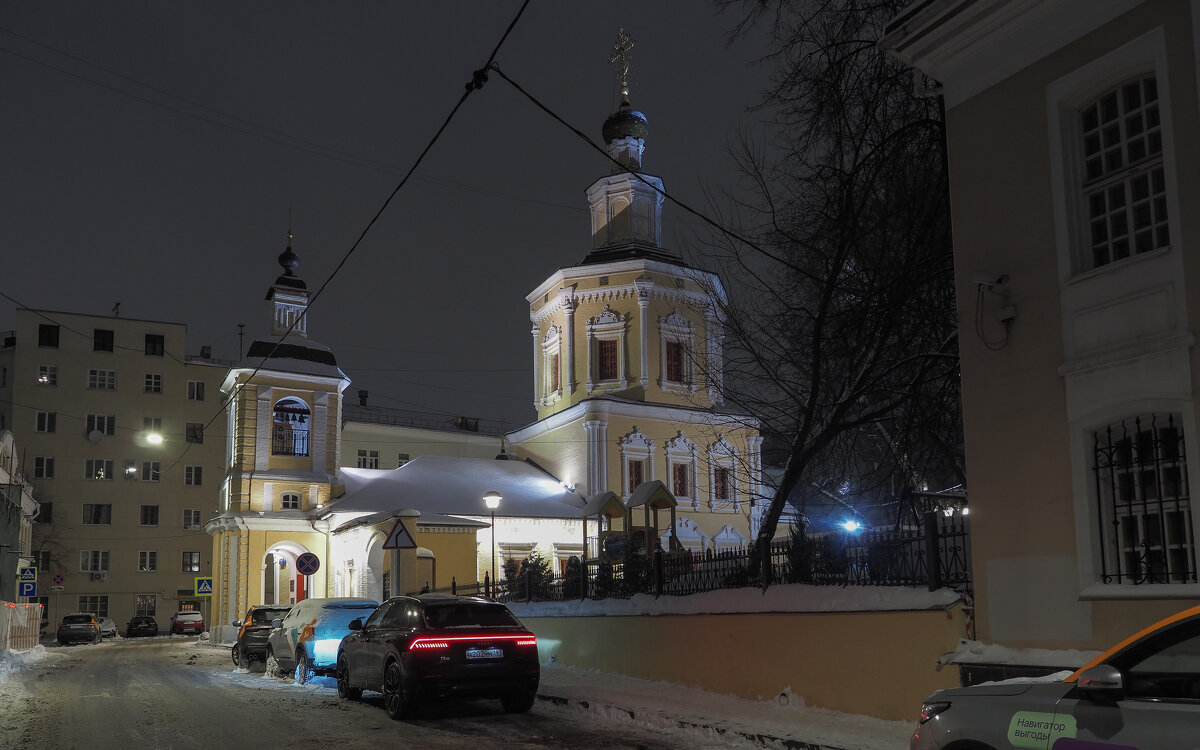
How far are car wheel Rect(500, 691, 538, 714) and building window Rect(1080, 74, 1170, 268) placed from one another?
8608 millimetres

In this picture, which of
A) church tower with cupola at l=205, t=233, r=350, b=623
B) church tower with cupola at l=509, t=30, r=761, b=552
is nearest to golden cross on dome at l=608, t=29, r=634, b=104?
church tower with cupola at l=509, t=30, r=761, b=552

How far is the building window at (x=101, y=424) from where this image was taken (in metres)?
64.9

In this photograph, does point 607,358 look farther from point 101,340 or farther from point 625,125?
point 101,340

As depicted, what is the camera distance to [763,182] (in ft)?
58.1

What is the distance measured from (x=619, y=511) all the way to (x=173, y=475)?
145 feet

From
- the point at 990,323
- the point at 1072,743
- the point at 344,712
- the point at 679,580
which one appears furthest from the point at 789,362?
the point at 1072,743

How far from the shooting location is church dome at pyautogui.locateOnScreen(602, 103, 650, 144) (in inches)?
1816

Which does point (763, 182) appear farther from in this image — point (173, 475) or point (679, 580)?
point (173, 475)

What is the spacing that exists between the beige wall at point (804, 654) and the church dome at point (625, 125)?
Answer: 1228 inches

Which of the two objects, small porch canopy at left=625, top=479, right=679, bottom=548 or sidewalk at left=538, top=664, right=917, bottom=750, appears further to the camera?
small porch canopy at left=625, top=479, right=679, bottom=548

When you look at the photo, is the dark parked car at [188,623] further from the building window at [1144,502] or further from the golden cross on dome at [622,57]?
the building window at [1144,502]

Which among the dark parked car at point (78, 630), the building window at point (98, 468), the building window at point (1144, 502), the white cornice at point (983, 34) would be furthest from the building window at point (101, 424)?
the building window at point (1144, 502)

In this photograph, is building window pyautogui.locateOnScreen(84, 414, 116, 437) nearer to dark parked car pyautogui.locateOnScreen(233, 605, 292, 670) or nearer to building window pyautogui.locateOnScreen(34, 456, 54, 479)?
building window pyautogui.locateOnScreen(34, 456, 54, 479)

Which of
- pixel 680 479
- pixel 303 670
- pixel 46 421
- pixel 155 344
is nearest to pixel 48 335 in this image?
pixel 46 421
